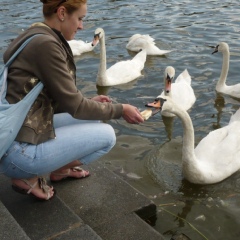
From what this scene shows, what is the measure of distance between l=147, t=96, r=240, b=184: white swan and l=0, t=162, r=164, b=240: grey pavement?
116cm

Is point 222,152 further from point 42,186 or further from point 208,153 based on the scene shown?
point 42,186

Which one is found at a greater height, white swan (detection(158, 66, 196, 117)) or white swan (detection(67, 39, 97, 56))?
white swan (detection(158, 66, 196, 117))

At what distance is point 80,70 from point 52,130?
21.5 feet

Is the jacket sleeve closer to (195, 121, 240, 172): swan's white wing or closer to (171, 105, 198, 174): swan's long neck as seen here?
(171, 105, 198, 174): swan's long neck

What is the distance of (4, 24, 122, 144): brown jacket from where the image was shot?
3254 mm

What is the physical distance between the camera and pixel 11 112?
3.30 metres

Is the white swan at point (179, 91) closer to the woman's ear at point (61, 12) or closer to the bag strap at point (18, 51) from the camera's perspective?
the woman's ear at point (61, 12)

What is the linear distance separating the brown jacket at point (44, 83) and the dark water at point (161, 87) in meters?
1.55

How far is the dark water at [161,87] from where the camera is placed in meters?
4.96

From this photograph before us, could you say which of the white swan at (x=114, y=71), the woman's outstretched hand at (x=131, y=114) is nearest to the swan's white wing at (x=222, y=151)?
the woman's outstretched hand at (x=131, y=114)

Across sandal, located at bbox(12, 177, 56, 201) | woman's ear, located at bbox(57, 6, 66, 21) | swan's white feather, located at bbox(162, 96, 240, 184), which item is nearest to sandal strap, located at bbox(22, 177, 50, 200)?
sandal, located at bbox(12, 177, 56, 201)

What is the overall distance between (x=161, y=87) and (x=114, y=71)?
46.3 inches

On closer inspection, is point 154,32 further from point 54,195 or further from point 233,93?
point 54,195

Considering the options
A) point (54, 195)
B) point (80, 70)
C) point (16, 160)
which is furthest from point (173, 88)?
point (16, 160)
